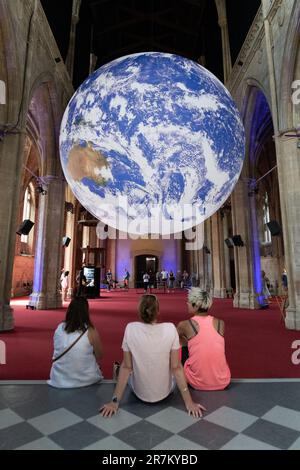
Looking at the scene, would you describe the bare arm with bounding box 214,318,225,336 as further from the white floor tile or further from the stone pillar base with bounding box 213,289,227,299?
the stone pillar base with bounding box 213,289,227,299

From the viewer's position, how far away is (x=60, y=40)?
34.4 feet

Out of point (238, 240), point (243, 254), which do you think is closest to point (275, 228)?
point (238, 240)

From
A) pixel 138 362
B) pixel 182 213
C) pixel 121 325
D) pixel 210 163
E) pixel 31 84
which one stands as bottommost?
pixel 121 325

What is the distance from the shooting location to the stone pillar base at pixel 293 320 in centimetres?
595

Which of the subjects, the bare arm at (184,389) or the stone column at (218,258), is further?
the stone column at (218,258)

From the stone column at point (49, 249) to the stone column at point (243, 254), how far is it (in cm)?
734

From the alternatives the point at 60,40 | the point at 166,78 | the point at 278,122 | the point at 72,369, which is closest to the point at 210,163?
the point at 166,78

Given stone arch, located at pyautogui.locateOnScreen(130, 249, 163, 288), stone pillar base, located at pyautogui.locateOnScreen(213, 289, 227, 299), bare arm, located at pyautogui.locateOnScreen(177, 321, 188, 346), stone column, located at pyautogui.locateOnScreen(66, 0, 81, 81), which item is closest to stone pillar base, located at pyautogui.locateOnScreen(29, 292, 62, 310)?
bare arm, located at pyautogui.locateOnScreen(177, 321, 188, 346)

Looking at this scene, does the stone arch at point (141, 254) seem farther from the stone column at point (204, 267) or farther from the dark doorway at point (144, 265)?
the stone column at point (204, 267)

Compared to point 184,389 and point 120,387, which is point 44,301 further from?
point 184,389

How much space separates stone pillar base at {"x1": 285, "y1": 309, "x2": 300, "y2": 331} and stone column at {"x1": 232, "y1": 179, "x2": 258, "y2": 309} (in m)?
4.25

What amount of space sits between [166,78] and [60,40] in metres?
9.20

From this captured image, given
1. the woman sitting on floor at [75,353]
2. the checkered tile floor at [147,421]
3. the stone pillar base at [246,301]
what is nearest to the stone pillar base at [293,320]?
the checkered tile floor at [147,421]
